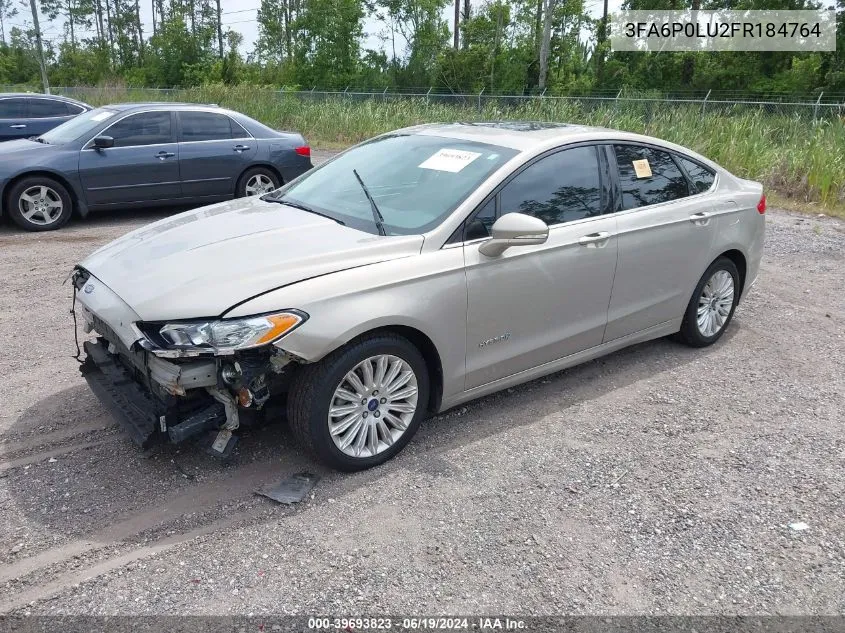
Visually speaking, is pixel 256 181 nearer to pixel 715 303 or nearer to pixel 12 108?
→ pixel 12 108

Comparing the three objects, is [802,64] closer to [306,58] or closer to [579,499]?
[306,58]

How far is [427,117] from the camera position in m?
20.6

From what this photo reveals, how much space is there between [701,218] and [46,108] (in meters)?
12.3

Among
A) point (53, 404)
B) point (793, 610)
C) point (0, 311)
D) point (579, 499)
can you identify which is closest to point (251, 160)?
point (0, 311)

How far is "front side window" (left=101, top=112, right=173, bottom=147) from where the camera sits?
9266 mm

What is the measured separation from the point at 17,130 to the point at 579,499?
12.8 metres

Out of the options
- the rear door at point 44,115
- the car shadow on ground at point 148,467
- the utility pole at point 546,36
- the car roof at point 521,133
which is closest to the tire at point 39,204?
the rear door at point 44,115

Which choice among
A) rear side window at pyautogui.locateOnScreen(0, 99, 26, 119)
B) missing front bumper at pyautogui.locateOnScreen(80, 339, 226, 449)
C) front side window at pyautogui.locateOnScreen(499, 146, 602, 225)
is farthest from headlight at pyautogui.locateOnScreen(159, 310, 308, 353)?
rear side window at pyautogui.locateOnScreen(0, 99, 26, 119)

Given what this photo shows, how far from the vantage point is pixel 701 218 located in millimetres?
5117

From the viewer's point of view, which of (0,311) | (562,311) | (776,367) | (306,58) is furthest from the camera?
(306,58)

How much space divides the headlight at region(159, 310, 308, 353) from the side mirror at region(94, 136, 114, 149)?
269 inches

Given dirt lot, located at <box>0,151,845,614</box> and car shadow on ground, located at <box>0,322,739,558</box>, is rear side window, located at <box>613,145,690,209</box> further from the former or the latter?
car shadow on ground, located at <box>0,322,739,558</box>

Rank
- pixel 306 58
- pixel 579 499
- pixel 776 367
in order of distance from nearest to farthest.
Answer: pixel 579 499, pixel 776 367, pixel 306 58

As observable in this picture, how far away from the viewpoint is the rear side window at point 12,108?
12625 mm
